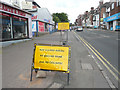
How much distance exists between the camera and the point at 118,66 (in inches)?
214

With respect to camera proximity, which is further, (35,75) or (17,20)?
(17,20)

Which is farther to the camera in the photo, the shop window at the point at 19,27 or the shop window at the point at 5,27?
the shop window at the point at 19,27

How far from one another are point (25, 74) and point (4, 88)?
1091 mm

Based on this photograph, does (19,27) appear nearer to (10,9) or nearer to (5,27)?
(10,9)

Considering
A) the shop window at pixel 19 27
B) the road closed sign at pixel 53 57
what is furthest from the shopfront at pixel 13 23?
the road closed sign at pixel 53 57

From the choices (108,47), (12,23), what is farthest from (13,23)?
(108,47)

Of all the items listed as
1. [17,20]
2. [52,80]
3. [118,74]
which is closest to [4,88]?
[52,80]

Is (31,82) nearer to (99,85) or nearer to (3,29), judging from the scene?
(99,85)

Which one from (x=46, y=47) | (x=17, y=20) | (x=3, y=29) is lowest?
(x=46, y=47)

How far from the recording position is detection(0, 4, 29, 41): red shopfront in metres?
11.7

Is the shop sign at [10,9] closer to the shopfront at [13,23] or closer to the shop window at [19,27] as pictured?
the shopfront at [13,23]

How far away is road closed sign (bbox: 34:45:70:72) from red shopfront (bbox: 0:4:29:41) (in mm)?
8842

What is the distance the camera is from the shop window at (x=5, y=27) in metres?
11.5

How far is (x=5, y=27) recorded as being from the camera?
12.1 m
